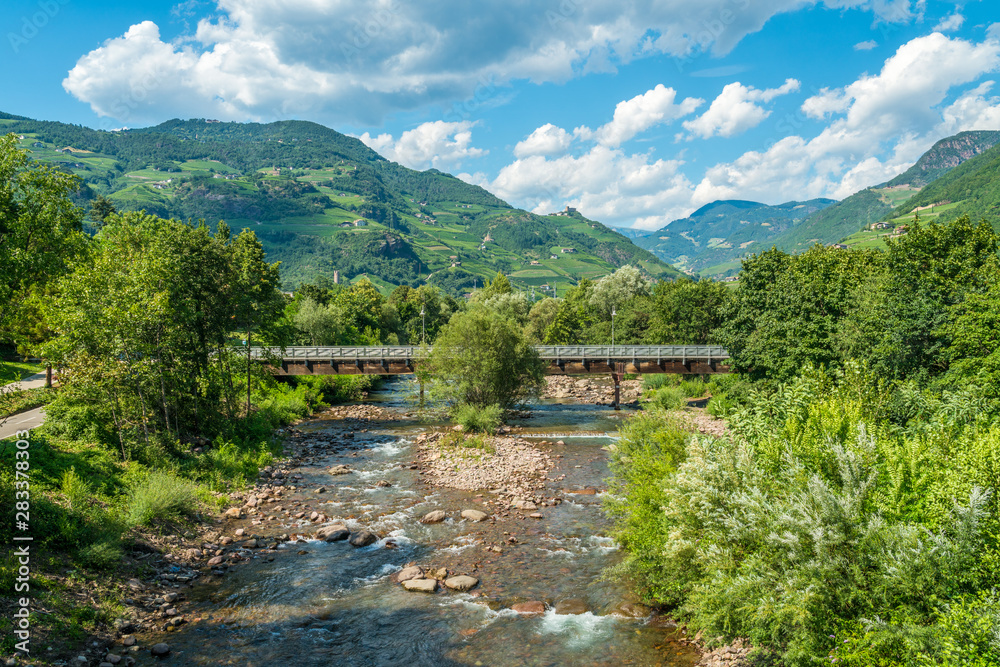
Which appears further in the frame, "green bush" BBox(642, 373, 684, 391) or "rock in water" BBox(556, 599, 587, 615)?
"green bush" BBox(642, 373, 684, 391)

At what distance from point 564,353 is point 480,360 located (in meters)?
16.5

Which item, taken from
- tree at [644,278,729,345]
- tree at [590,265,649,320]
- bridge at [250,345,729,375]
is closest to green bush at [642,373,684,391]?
tree at [644,278,729,345]

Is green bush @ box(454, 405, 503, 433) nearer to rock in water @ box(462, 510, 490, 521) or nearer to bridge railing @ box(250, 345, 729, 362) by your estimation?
bridge railing @ box(250, 345, 729, 362)

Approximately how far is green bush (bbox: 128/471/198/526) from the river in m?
2.97

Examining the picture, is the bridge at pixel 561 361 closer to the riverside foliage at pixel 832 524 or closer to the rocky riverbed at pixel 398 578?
the rocky riverbed at pixel 398 578

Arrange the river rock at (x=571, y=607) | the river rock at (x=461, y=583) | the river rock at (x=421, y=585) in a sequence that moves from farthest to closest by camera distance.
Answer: the river rock at (x=461, y=583)
the river rock at (x=421, y=585)
the river rock at (x=571, y=607)

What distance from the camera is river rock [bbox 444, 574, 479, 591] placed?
18812mm

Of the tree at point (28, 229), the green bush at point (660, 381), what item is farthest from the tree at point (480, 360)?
the tree at point (28, 229)

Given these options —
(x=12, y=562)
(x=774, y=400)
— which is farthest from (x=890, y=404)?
(x=12, y=562)

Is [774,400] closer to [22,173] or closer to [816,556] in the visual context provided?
[816,556]

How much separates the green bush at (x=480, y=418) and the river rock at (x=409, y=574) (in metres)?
22.4

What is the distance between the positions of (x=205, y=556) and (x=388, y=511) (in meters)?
8.46

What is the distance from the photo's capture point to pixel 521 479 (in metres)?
31.1

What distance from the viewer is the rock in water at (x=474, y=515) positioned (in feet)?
83.0
